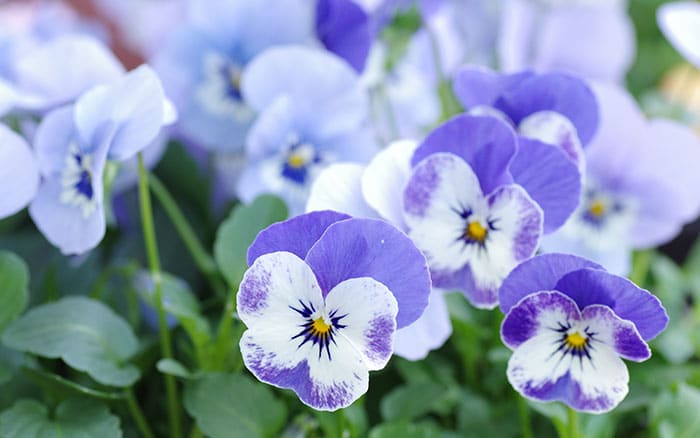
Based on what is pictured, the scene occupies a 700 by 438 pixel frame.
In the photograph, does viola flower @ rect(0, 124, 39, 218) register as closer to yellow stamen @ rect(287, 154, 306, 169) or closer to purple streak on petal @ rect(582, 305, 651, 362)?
yellow stamen @ rect(287, 154, 306, 169)

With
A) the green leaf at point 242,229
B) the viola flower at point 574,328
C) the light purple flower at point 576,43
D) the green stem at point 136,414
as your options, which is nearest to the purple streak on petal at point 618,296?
the viola flower at point 574,328

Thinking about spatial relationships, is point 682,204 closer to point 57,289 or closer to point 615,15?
point 615,15

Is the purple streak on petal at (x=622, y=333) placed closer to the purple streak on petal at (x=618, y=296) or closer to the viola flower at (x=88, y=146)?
the purple streak on petal at (x=618, y=296)

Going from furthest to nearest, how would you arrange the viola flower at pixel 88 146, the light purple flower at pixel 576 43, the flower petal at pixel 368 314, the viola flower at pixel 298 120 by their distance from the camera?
the light purple flower at pixel 576 43, the viola flower at pixel 298 120, the viola flower at pixel 88 146, the flower petal at pixel 368 314

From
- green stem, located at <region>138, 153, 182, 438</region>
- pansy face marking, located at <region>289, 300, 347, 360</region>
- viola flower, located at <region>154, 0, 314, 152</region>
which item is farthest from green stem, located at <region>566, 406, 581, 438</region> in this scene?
viola flower, located at <region>154, 0, 314, 152</region>

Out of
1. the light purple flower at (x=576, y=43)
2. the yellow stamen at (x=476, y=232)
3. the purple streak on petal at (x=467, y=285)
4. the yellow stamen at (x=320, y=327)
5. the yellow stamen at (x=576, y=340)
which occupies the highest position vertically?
the yellow stamen at (x=320, y=327)
